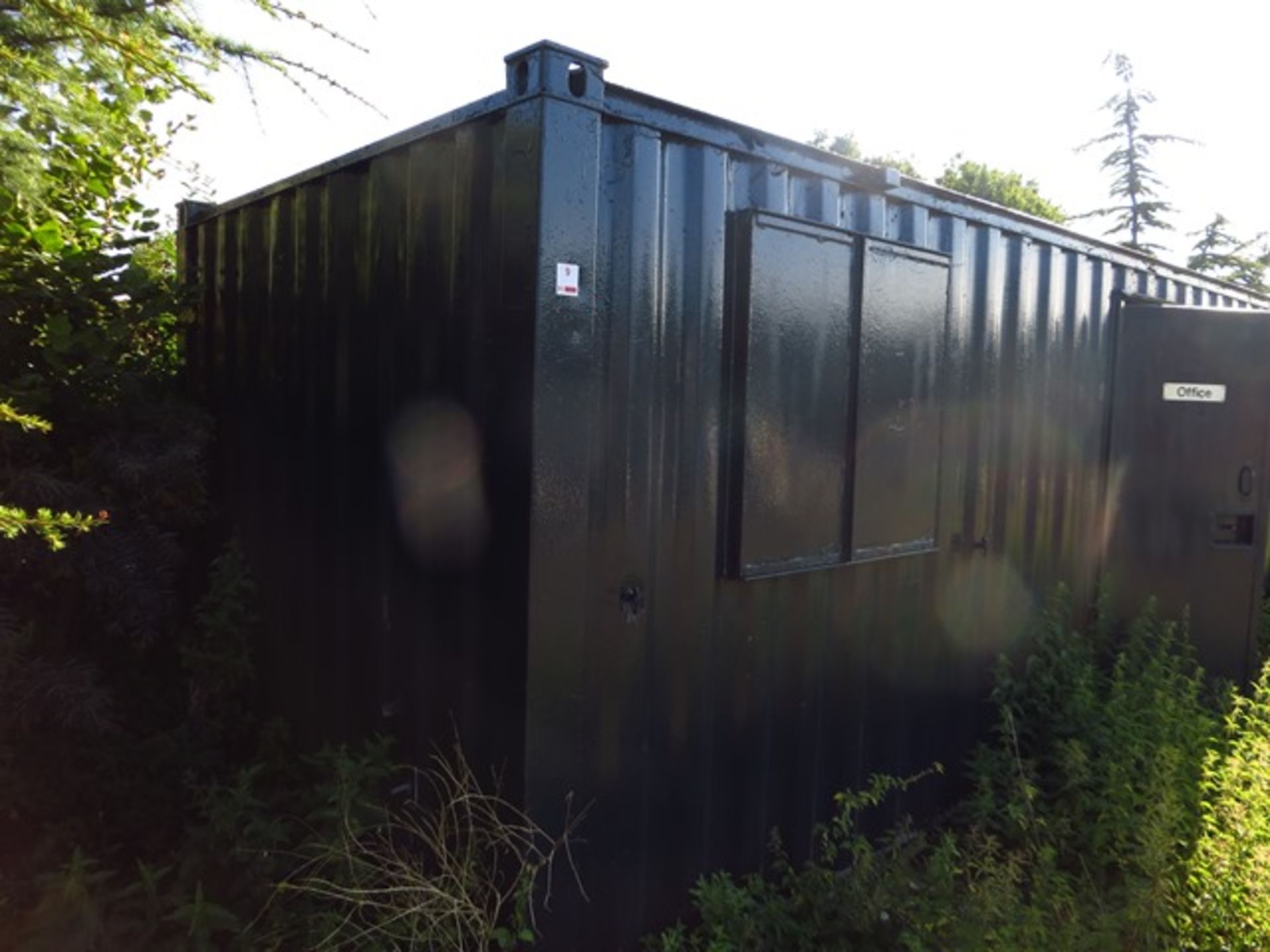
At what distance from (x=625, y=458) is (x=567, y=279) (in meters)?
0.58

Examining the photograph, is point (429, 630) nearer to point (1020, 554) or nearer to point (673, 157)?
point (673, 157)

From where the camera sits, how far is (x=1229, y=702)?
Result: 16.7 ft

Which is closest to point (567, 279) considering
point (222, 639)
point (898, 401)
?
point (898, 401)

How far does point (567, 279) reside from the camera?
101 inches

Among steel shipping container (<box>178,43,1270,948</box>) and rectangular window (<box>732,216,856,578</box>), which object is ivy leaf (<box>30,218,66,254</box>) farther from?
rectangular window (<box>732,216,856,578</box>)

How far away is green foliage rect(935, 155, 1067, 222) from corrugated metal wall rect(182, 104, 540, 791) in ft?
60.7

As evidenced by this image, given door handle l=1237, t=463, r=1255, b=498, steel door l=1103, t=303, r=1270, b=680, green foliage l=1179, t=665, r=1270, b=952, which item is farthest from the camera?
door handle l=1237, t=463, r=1255, b=498

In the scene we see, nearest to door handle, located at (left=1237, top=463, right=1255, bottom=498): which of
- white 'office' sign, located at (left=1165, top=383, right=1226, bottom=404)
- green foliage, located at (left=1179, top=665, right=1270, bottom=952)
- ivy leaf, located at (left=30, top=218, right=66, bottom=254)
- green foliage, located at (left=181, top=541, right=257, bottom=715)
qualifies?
white 'office' sign, located at (left=1165, top=383, right=1226, bottom=404)

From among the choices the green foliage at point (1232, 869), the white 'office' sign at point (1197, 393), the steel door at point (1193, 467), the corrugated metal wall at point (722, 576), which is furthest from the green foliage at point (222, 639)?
the white 'office' sign at point (1197, 393)

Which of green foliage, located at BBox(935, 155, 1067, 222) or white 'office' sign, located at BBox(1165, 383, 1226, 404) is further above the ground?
green foliage, located at BBox(935, 155, 1067, 222)

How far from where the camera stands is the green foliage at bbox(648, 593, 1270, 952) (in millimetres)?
2854

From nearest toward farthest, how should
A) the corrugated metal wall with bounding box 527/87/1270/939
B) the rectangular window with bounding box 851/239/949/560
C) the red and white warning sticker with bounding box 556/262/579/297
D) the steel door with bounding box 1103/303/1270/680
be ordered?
1. the red and white warning sticker with bounding box 556/262/579/297
2. the corrugated metal wall with bounding box 527/87/1270/939
3. the rectangular window with bounding box 851/239/949/560
4. the steel door with bounding box 1103/303/1270/680

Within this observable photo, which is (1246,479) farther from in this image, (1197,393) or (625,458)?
(625,458)

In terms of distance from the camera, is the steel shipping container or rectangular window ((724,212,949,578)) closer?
the steel shipping container
